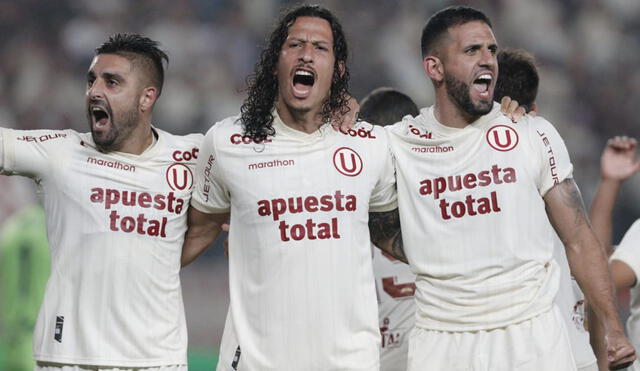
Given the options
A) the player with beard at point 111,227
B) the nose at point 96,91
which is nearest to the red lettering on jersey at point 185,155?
the player with beard at point 111,227

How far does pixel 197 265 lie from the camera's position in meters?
11.9

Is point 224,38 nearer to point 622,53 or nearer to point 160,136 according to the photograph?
point 622,53

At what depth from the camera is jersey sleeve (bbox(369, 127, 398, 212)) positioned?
512cm

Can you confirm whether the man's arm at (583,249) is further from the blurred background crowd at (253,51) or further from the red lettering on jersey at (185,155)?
the blurred background crowd at (253,51)

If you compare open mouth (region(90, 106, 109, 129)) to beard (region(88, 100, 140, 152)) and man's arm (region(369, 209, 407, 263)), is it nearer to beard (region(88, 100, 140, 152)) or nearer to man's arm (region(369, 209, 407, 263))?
beard (region(88, 100, 140, 152))

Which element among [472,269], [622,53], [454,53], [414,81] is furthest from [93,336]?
[622,53]

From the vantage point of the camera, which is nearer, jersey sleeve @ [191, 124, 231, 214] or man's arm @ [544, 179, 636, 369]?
man's arm @ [544, 179, 636, 369]

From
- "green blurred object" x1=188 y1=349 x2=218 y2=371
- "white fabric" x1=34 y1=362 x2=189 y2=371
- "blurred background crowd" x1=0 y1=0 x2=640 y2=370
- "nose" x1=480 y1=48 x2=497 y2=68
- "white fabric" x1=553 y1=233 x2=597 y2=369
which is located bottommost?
"white fabric" x1=34 y1=362 x2=189 y2=371

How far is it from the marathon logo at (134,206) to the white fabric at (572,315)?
2.06 m

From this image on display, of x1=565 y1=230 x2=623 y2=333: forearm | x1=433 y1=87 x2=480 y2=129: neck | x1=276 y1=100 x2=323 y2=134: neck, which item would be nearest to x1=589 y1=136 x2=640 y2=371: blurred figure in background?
x1=565 y1=230 x2=623 y2=333: forearm

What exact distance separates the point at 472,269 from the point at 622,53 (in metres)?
8.42

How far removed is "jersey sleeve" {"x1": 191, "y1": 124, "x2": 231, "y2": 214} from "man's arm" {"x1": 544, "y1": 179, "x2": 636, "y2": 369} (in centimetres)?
151

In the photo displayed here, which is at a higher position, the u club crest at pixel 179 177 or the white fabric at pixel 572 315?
the u club crest at pixel 179 177

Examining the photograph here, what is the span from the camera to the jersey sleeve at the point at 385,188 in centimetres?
512
